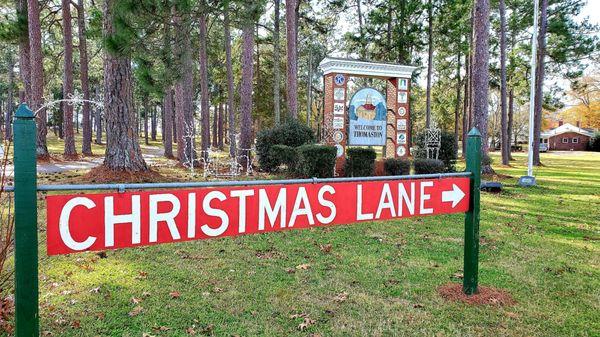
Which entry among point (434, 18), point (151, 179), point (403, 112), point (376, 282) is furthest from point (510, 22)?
A: point (376, 282)

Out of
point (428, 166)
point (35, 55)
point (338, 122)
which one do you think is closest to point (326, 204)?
point (428, 166)

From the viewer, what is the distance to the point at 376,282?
4.19 m

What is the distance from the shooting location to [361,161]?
1210 cm

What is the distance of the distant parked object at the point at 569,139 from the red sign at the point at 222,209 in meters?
61.8

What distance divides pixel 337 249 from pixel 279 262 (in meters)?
0.93

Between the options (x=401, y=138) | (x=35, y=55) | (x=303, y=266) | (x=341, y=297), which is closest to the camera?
(x=341, y=297)

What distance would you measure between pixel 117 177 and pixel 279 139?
537 centimetres

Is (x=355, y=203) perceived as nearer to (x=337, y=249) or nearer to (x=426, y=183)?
(x=426, y=183)

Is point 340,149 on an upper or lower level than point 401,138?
lower

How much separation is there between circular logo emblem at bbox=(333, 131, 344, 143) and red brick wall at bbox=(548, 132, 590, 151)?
56.6 metres

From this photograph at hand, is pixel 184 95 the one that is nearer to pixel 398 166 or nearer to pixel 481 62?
pixel 398 166

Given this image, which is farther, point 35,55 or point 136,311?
point 35,55

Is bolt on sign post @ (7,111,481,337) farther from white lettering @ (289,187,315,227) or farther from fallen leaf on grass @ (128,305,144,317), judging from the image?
fallen leaf on grass @ (128,305,144,317)

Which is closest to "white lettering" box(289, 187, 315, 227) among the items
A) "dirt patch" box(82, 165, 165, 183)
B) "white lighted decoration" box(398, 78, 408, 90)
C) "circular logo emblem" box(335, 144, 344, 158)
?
"dirt patch" box(82, 165, 165, 183)
